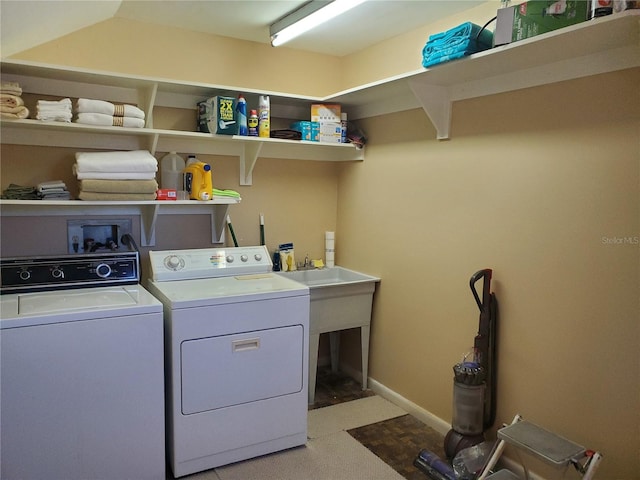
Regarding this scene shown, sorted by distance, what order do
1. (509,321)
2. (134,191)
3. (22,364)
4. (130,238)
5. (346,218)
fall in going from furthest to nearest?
1. (346,218)
2. (130,238)
3. (134,191)
4. (509,321)
5. (22,364)

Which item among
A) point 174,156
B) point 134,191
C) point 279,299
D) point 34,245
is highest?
point 174,156

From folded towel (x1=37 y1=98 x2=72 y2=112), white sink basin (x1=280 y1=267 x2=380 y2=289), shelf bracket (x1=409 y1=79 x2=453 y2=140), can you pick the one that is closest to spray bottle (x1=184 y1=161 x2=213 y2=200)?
folded towel (x1=37 y1=98 x2=72 y2=112)

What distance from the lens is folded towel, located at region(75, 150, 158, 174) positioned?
8.30 ft

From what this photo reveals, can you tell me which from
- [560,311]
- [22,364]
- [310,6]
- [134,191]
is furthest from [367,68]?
[22,364]

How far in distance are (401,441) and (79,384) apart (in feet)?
5.57

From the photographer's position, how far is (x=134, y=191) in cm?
263

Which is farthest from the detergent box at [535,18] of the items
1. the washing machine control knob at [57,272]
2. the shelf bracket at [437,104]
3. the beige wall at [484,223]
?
the washing machine control knob at [57,272]

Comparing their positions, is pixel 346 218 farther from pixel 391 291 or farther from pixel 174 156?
pixel 174 156

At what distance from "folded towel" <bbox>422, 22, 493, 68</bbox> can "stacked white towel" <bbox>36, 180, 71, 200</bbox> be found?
6.36 feet

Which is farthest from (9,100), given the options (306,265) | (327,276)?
(327,276)

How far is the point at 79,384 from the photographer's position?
2074mm

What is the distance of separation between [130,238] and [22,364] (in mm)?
1066

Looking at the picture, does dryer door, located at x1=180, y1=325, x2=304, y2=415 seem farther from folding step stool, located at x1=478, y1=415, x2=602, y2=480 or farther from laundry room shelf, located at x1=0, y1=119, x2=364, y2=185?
laundry room shelf, located at x1=0, y1=119, x2=364, y2=185

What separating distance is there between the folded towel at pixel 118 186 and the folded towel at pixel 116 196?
17 mm
